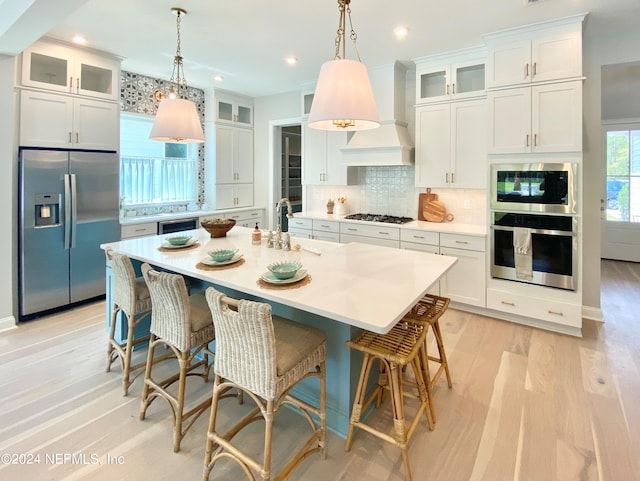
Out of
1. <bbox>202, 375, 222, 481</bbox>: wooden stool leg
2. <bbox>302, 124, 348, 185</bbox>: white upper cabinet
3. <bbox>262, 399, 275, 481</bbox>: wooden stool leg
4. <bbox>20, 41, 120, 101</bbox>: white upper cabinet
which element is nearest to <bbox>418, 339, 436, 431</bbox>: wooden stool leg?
<bbox>262, 399, 275, 481</bbox>: wooden stool leg

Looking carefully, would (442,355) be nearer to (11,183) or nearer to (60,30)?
(11,183)

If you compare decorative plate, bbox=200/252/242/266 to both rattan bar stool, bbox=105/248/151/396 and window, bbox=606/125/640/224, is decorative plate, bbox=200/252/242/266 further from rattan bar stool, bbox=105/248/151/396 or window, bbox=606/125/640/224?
window, bbox=606/125/640/224

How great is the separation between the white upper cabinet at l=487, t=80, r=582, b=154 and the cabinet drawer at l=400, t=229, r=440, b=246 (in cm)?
103

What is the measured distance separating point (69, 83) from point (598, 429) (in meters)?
5.40

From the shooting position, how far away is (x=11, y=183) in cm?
354

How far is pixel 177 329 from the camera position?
206 centimetres

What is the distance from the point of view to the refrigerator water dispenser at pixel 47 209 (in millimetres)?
3698

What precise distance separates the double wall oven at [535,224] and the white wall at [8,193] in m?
4.67

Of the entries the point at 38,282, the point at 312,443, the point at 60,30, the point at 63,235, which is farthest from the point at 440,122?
the point at 38,282

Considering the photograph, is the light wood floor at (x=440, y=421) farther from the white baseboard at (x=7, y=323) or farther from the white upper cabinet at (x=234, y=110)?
the white upper cabinet at (x=234, y=110)

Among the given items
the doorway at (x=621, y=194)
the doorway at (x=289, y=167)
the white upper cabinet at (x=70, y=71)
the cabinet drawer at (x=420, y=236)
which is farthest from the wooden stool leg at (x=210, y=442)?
the doorway at (x=621, y=194)

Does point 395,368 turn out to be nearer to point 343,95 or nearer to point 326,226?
point 343,95

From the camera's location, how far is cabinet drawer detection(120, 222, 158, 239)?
14.6ft

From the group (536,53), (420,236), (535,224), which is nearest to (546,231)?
(535,224)
